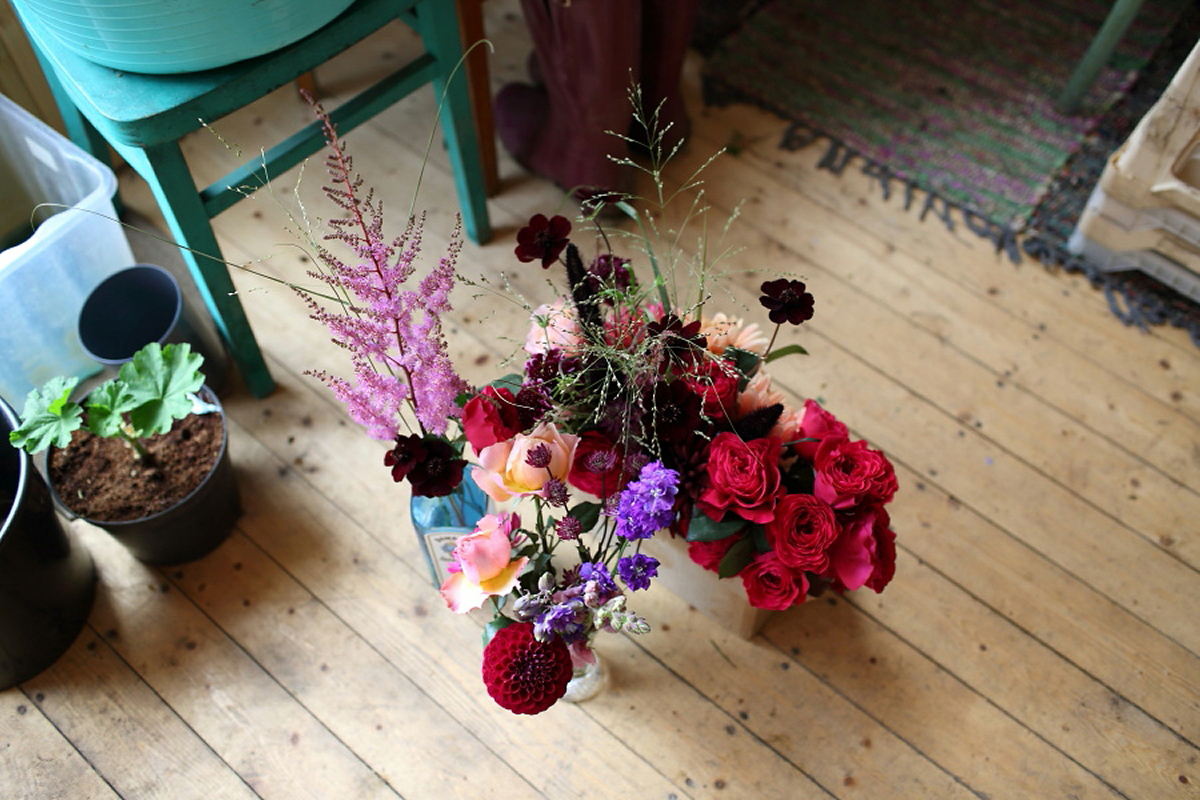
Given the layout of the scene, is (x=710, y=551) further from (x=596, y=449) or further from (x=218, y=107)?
(x=218, y=107)

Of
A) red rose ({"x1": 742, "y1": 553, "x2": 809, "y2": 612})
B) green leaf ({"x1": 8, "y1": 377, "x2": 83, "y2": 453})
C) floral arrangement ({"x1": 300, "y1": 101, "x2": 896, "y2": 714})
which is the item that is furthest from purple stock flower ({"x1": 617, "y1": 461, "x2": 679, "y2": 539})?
green leaf ({"x1": 8, "y1": 377, "x2": 83, "y2": 453})

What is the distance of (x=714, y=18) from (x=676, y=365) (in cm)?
130

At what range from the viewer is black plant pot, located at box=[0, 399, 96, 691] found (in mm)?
1193

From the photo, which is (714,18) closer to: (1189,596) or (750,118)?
(750,118)

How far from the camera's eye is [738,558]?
1158mm

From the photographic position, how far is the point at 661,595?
1.41m

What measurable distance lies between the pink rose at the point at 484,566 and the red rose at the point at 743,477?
236mm

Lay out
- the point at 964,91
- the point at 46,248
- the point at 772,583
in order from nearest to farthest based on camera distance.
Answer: the point at 772,583 < the point at 46,248 < the point at 964,91

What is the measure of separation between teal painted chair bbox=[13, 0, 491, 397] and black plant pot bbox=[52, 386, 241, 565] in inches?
8.5

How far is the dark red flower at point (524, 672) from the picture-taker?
94cm

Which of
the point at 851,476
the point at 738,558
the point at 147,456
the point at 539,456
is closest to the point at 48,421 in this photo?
the point at 147,456

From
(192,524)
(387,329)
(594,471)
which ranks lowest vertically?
(192,524)

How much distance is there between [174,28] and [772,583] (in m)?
0.93

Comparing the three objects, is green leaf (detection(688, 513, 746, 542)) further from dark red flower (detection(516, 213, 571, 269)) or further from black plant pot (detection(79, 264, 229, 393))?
black plant pot (detection(79, 264, 229, 393))
